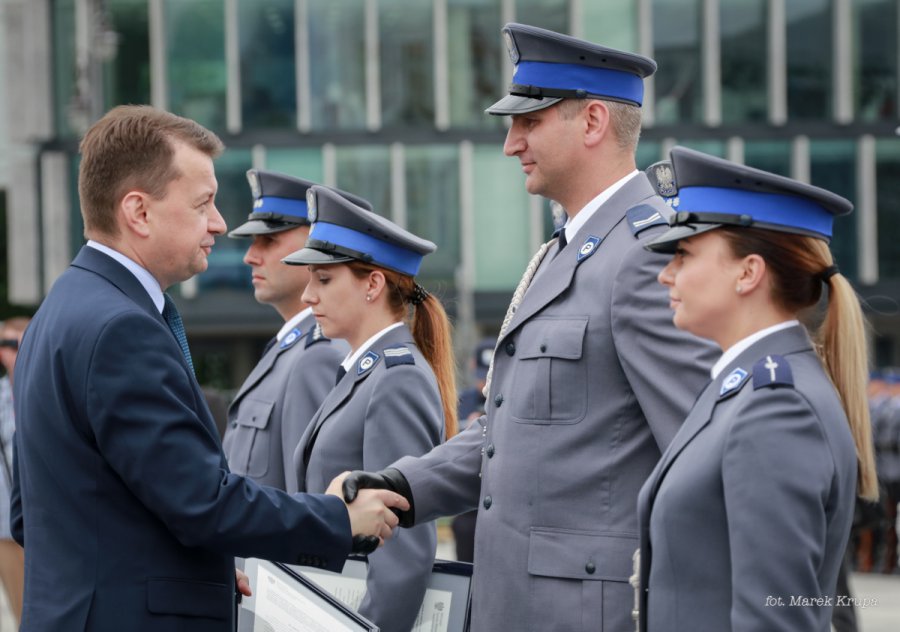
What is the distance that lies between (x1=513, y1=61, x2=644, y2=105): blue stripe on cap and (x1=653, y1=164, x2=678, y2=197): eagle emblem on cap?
212 millimetres

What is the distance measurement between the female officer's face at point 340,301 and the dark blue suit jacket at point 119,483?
5.18 feet

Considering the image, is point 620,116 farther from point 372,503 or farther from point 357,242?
point 357,242

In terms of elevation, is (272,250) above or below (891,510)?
above

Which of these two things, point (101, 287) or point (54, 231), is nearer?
point (101, 287)

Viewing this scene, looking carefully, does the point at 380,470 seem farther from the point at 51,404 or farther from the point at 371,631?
the point at 51,404

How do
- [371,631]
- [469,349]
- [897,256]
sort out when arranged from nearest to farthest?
[371,631], [469,349], [897,256]

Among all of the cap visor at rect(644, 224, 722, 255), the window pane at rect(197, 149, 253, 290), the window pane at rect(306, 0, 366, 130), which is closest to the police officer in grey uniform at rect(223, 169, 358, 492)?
the cap visor at rect(644, 224, 722, 255)

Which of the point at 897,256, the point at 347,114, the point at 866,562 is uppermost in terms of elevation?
the point at 347,114

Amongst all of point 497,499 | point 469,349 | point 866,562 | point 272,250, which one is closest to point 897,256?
point 469,349

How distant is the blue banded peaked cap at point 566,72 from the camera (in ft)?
12.9

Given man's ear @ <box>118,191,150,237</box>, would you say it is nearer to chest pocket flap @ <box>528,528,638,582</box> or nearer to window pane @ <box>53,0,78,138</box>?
chest pocket flap @ <box>528,528,638,582</box>

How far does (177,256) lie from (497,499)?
3.36 feet

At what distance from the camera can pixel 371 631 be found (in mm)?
3586

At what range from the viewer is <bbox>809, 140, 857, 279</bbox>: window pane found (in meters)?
27.9
